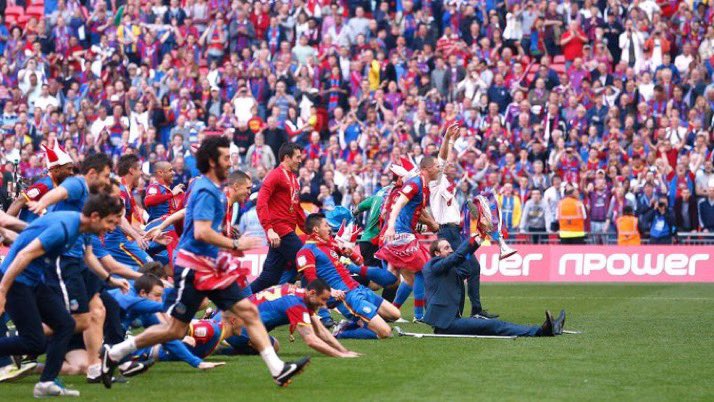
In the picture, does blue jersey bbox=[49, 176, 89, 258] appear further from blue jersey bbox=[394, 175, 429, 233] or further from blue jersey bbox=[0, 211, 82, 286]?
blue jersey bbox=[394, 175, 429, 233]

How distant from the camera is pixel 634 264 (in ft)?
86.5

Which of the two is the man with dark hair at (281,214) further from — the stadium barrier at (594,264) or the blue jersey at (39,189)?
the stadium barrier at (594,264)

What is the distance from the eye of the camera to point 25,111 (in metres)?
31.1

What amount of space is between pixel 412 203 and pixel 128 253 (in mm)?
3920

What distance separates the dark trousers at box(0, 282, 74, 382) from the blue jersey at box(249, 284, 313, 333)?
293cm

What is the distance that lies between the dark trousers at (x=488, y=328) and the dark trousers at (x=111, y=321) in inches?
171

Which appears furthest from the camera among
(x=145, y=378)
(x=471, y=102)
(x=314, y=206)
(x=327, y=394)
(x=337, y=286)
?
(x=471, y=102)

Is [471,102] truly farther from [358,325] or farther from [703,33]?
[358,325]

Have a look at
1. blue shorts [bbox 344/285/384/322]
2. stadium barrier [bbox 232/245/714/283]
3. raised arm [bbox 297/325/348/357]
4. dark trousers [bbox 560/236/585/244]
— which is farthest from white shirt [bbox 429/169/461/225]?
dark trousers [bbox 560/236/585/244]

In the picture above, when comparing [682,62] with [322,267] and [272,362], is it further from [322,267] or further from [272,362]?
[272,362]

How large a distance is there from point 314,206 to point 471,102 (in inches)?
176

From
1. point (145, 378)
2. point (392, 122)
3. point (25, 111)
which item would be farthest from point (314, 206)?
point (145, 378)

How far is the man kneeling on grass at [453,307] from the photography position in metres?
15.2

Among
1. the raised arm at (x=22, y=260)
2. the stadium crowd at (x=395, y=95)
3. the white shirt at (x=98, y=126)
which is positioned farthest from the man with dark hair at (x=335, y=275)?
the white shirt at (x=98, y=126)
